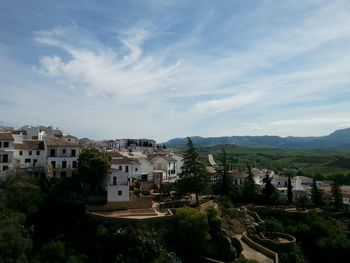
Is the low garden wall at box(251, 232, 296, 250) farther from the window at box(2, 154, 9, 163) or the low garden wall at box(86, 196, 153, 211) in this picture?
the window at box(2, 154, 9, 163)

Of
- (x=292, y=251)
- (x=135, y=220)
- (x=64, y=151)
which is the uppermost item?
(x=64, y=151)

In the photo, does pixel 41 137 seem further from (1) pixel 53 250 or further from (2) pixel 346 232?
(2) pixel 346 232

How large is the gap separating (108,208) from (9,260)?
12.4m

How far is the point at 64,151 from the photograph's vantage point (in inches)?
1882

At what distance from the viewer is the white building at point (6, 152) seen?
142 ft

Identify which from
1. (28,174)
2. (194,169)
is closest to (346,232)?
(194,169)

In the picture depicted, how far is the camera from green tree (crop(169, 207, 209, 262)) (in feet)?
116

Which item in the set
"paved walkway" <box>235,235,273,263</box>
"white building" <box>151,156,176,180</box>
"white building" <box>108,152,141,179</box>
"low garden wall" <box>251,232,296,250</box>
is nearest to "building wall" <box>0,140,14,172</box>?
"white building" <box>108,152,141,179</box>

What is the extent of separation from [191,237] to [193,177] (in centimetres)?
1078

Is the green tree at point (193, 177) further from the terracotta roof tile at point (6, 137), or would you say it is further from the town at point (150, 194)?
the terracotta roof tile at point (6, 137)

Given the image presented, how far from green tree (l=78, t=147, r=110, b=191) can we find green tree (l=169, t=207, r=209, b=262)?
1140 cm

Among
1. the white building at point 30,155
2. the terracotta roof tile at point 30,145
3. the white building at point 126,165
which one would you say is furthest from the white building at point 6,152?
the white building at point 126,165

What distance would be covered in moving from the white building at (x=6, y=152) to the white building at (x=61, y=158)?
439 centimetres

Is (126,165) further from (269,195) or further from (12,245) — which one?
(269,195)
